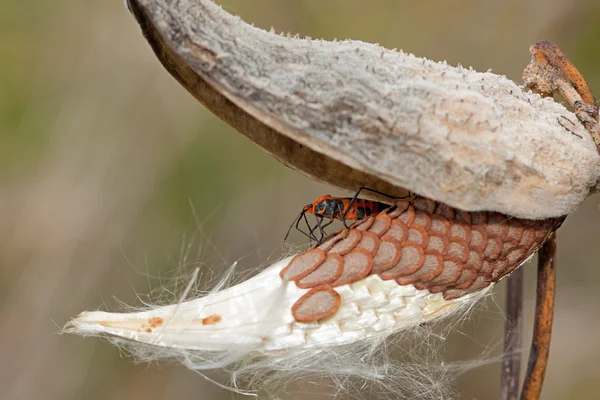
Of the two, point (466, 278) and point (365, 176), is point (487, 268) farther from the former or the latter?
point (365, 176)

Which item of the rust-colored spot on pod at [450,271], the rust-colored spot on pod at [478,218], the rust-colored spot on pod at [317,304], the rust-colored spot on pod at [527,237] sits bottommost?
the rust-colored spot on pod at [317,304]

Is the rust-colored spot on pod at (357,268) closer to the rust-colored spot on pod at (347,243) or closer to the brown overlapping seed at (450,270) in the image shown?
the rust-colored spot on pod at (347,243)

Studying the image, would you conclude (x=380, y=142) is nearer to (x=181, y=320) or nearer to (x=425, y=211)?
(x=425, y=211)

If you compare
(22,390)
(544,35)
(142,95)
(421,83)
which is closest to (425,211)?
Result: (421,83)

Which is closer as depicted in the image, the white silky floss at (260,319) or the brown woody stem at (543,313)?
the white silky floss at (260,319)

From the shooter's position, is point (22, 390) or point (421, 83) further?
point (22, 390)

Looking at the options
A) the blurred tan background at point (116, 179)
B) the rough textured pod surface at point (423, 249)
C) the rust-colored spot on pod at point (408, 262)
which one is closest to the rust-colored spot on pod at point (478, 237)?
the rough textured pod surface at point (423, 249)

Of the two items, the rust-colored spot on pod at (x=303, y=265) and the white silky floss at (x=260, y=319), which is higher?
the rust-colored spot on pod at (x=303, y=265)
